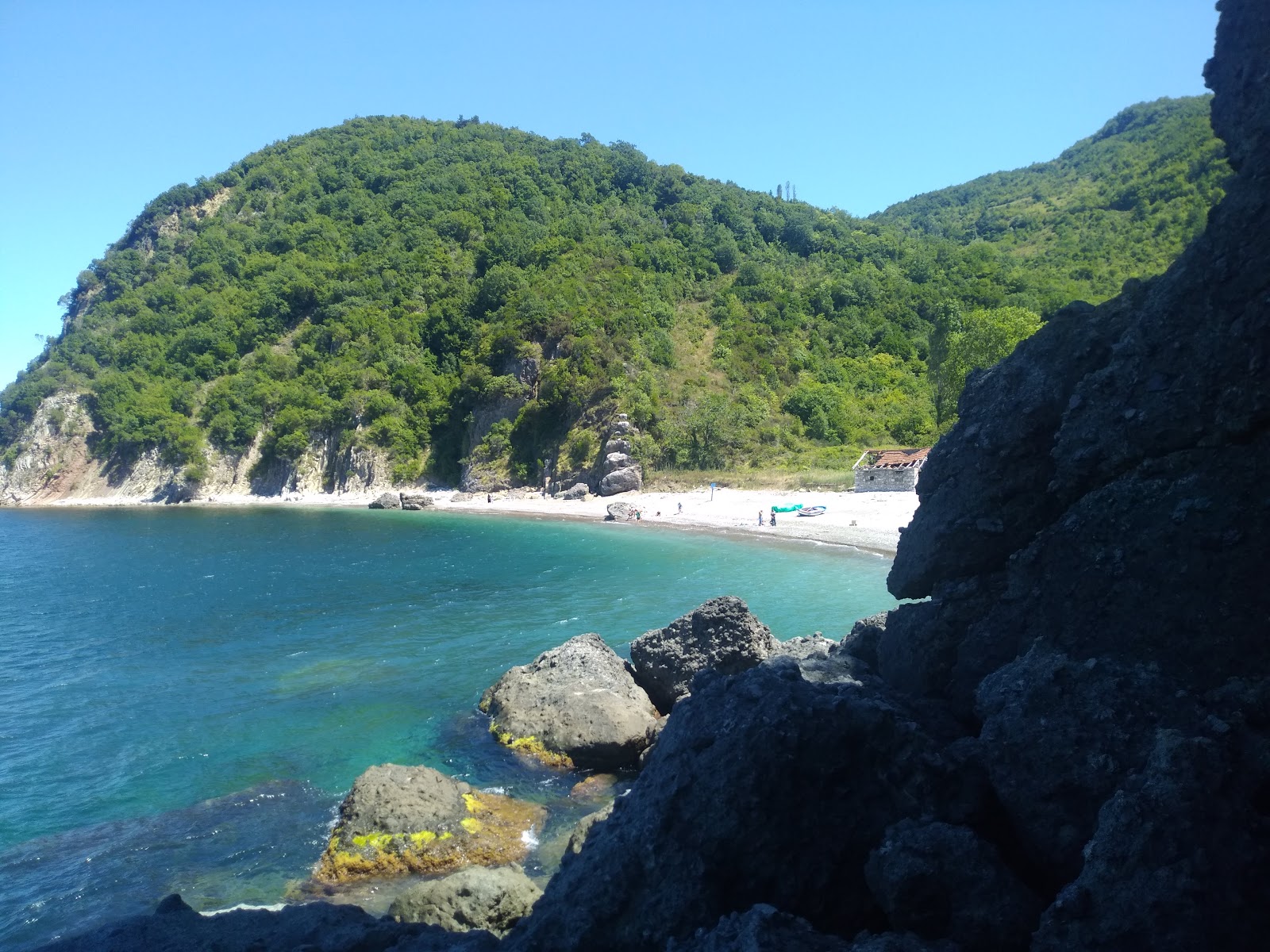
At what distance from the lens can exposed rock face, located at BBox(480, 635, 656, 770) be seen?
15703 millimetres

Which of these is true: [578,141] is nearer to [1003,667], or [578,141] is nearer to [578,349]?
[578,349]

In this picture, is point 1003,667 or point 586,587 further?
point 586,587

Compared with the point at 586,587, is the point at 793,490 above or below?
above

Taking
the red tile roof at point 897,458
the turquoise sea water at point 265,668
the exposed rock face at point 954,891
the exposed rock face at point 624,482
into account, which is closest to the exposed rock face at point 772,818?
the exposed rock face at point 954,891

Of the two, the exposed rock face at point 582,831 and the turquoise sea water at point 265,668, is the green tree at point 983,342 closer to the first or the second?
the turquoise sea water at point 265,668

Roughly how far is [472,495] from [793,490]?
2964 cm

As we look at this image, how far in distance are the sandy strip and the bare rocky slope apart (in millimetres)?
29921

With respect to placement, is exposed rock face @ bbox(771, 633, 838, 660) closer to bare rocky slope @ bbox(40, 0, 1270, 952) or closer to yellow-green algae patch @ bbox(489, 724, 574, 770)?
yellow-green algae patch @ bbox(489, 724, 574, 770)

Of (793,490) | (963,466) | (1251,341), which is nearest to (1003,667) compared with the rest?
(963,466)

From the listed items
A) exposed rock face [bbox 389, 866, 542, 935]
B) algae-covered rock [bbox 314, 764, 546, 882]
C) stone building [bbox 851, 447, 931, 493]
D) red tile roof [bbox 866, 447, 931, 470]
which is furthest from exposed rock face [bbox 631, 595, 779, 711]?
red tile roof [bbox 866, 447, 931, 470]

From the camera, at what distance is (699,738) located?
595 centimetres

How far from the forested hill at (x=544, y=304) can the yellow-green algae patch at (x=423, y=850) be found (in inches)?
2054

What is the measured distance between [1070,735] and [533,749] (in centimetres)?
1274

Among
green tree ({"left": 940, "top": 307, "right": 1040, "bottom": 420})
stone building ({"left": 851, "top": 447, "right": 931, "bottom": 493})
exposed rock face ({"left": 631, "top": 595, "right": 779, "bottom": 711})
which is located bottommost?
exposed rock face ({"left": 631, "top": 595, "right": 779, "bottom": 711})
